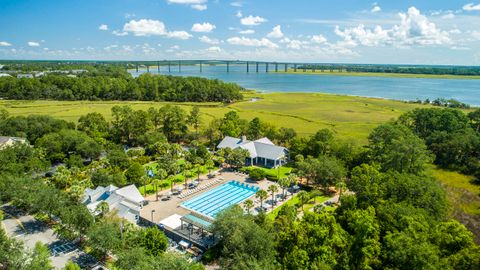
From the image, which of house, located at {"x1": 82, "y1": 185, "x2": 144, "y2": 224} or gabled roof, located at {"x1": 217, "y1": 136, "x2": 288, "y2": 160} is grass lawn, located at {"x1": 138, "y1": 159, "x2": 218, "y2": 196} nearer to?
house, located at {"x1": 82, "y1": 185, "x2": 144, "y2": 224}

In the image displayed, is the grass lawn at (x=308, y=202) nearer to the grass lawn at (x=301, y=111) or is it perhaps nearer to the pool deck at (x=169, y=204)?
the pool deck at (x=169, y=204)

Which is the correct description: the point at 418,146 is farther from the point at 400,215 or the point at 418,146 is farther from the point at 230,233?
the point at 230,233

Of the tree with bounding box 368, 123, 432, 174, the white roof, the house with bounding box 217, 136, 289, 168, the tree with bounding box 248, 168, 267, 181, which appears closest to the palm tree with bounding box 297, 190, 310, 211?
the tree with bounding box 248, 168, 267, 181

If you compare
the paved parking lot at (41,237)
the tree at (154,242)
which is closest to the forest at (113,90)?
the paved parking lot at (41,237)

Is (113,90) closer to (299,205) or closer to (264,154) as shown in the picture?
(264,154)

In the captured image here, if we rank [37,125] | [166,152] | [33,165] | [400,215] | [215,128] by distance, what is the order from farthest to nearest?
[215,128]
[37,125]
[166,152]
[33,165]
[400,215]

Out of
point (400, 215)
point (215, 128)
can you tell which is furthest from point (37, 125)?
point (400, 215)
